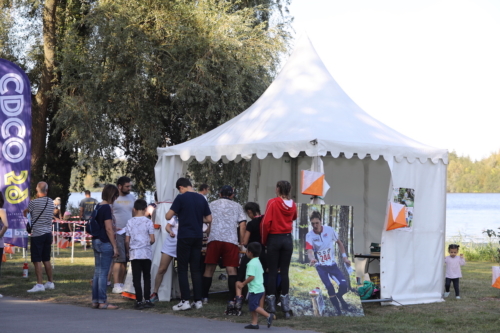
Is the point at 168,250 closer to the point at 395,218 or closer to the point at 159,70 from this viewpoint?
the point at 395,218

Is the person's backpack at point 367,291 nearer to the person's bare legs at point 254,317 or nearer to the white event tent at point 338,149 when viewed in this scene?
→ the white event tent at point 338,149

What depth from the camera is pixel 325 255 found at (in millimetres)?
8594

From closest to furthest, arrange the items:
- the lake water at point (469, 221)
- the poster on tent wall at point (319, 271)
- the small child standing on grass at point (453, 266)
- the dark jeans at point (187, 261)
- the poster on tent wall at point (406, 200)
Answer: the poster on tent wall at point (319, 271) → the dark jeans at point (187, 261) → the poster on tent wall at point (406, 200) → the small child standing on grass at point (453, 266) → the lake water at point (469, 221)

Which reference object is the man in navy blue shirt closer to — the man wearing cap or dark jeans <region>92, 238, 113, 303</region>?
the man wearing cap

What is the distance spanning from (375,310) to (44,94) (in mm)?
13180

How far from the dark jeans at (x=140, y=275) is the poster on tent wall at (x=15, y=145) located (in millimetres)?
3155

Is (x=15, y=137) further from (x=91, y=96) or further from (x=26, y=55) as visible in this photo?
(x=26, y=55)

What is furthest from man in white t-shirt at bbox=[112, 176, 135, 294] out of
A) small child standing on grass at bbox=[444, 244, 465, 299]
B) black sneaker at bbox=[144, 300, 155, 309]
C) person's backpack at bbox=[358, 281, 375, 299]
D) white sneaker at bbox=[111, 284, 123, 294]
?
small child standing on grass at bbox=[444, 244, 465, 299]

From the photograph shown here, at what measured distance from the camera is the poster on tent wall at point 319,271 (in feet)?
27.6

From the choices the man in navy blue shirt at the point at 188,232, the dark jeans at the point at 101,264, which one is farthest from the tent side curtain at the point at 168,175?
the dark jeans at the point at 101,264

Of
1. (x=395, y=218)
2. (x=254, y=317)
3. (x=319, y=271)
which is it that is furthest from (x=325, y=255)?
(x=254, y=317)

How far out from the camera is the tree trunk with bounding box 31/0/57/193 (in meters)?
18.6

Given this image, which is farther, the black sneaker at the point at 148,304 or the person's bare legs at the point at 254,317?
the black sneaker at the point at 148,304

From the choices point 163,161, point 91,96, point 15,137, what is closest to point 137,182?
point 91,96
